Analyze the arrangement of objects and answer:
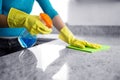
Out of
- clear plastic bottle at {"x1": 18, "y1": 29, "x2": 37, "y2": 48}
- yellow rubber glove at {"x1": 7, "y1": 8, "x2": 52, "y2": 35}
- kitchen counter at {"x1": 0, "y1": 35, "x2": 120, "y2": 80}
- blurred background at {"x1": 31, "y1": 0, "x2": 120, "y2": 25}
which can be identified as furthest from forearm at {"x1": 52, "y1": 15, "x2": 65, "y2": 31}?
blurred background at {"x1": 31, "y1": 0, "x2": 120, "y2": 25}

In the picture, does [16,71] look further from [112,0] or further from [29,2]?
[112,0]

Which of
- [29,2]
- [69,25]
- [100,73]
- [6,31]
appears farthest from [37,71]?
[69,25]

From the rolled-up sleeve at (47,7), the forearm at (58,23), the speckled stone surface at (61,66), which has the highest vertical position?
the rolled-up sleeve at (47,7)

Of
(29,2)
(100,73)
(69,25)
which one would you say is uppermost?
(29,2)

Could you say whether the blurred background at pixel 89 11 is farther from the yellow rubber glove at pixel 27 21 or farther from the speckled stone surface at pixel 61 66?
the yellow rubber glove at pixel 27 21

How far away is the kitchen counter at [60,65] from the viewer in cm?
70

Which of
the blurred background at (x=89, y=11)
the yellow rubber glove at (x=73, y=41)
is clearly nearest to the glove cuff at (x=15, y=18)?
the yellow rubber glove at (x=73, y=41)

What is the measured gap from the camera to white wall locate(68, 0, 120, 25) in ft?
6.18

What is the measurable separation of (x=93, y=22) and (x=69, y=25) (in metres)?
0.24

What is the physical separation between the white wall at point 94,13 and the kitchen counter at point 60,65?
2.90 ft

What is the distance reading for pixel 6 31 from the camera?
124cm

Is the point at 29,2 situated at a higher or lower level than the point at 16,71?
higher

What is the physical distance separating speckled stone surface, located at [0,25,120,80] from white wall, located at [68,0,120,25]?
883 millimetres

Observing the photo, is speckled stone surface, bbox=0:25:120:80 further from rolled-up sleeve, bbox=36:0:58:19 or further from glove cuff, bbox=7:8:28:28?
rolled-up sleeve, bbox=36:0:58:19
